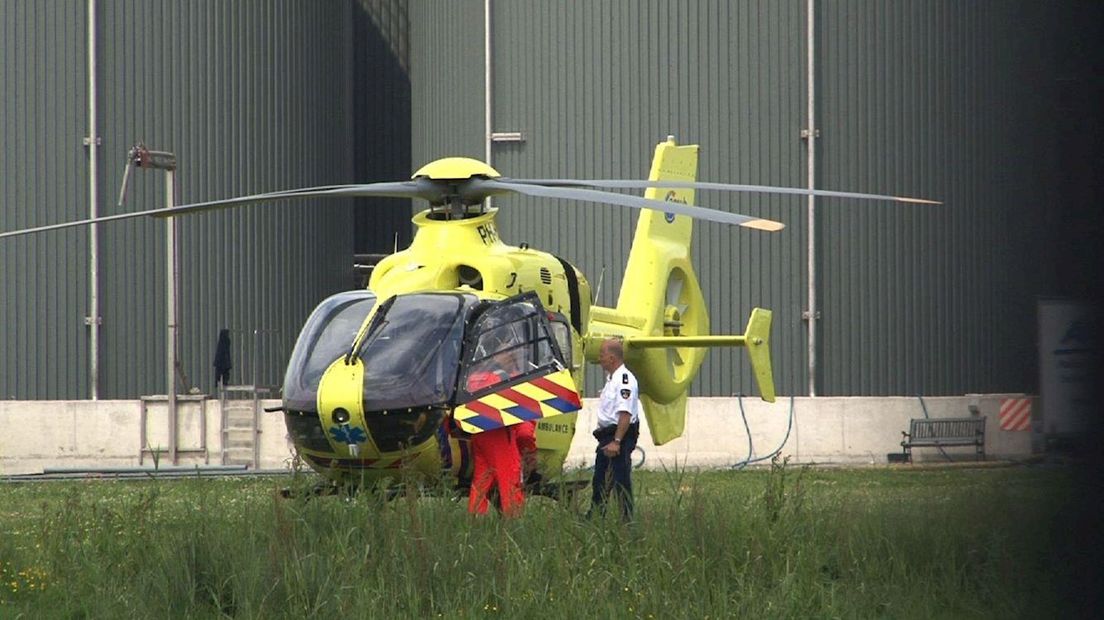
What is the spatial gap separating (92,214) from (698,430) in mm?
11384

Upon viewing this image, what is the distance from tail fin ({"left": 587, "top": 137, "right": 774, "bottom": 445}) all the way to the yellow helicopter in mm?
1815

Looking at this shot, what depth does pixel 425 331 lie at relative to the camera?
1102 cm

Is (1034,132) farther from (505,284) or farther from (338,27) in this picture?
(338,27)

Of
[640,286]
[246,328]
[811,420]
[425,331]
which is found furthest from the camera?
[246,328]

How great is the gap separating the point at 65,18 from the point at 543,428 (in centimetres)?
1814

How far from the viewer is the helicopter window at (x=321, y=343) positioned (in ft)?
35.7

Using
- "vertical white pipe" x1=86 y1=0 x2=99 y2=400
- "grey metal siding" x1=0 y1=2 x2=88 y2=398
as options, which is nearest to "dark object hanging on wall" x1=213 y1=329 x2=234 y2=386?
"vertical white pipe" x1=86 y1=0 x2=99 y2=400

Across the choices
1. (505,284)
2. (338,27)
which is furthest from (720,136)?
(505,284)

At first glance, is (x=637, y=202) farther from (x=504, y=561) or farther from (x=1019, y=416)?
(x=1019, y=416)

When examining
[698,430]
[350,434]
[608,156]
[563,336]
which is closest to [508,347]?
[563,336]

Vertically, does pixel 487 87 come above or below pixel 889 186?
above

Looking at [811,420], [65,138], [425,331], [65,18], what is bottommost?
[811,420]

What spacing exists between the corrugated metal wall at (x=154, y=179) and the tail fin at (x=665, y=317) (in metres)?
12.5

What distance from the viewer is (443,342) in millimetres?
10984
